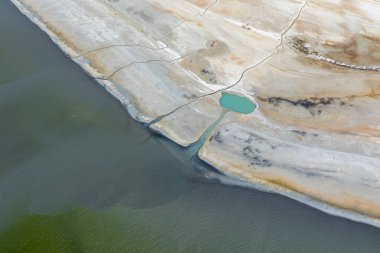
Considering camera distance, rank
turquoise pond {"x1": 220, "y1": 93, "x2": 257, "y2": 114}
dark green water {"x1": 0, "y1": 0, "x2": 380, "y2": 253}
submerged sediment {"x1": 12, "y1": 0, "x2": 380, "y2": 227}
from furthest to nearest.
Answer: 1. turquoise pond {"x1": 220, "y1": 93, "x2": 257, "y2": 114}
2. submerged sediment {"x1": 12, "y1": 0, "x2": 380, "y2": 227}
3. dark green water {"x1": 0, "y1": 0, "x2": 380, "y2": 253}

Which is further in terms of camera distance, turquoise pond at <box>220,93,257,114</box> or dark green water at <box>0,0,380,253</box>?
turquoise pond at <box>220,93,257,114</box>

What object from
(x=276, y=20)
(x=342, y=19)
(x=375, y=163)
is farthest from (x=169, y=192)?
(x=342, y=19)

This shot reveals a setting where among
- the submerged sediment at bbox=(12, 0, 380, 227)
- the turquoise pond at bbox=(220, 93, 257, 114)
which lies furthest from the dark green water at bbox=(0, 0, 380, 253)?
the turquoise pond at bbox=(220, 93, 257, 114)

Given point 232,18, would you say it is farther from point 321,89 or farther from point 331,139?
point 331,139

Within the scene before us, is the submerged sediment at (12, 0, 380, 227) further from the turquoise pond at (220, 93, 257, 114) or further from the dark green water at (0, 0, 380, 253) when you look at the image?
the dark green water at (0, 0, 380, 253)

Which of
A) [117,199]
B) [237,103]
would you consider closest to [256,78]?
[237,103]

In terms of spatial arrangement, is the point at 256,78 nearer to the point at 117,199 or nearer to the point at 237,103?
the point at 237,103

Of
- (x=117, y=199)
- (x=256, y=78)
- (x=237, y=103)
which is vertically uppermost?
(x=256, y=78)
